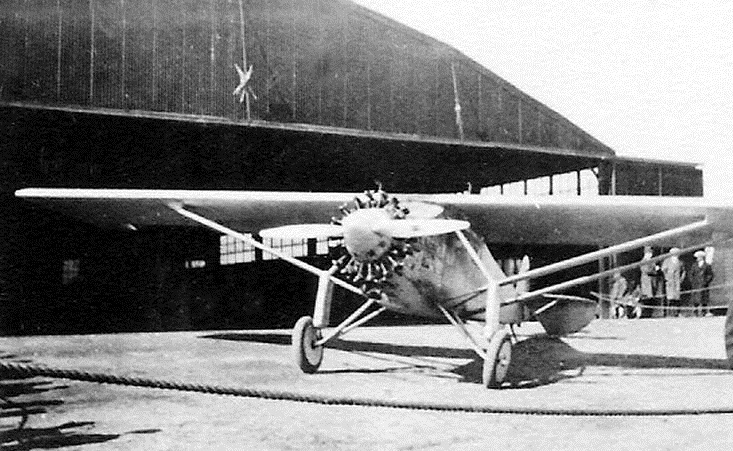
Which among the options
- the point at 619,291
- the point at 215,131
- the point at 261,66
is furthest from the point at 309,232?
the point at 619,291

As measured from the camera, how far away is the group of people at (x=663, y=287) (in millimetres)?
20812

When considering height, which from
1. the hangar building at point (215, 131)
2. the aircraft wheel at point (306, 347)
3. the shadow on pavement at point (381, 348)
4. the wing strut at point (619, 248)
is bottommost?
the shadow on pavement at point (381, 348)

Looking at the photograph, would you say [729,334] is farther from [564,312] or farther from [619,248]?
[564,312]

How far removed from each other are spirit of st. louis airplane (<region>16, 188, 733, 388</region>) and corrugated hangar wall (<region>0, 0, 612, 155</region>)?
2.79 m

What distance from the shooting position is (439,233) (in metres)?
7.55

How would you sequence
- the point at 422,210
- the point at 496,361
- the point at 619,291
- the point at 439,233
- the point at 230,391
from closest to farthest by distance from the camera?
the point at 230,391, the point at 439,233, the point at 496,361, the point at 422,210, the point at 619,291

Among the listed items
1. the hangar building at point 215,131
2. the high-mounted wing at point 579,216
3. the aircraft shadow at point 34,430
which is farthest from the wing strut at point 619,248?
the hangar building at point 215,131

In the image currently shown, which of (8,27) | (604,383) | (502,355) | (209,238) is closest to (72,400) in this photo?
(502,355)

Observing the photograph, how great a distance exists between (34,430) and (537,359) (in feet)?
23.0

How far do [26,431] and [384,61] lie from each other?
1228cm

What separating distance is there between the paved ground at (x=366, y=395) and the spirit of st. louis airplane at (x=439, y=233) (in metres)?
0.65

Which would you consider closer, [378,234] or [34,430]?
[34,430]

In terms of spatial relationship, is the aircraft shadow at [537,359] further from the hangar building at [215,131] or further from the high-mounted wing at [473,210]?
the hangar building at [215,131]

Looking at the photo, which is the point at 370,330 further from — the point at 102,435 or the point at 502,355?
the point at 102,435
